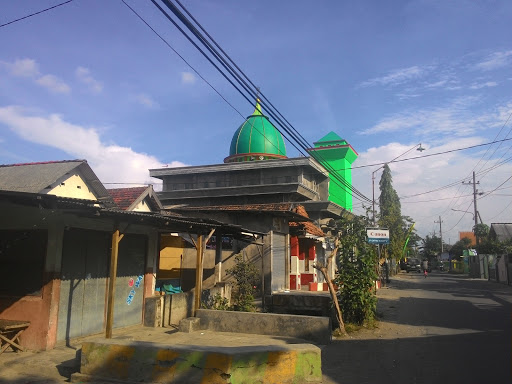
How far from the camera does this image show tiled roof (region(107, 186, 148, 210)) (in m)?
14.7

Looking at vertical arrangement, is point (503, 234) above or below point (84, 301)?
above

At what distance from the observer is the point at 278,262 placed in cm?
1758

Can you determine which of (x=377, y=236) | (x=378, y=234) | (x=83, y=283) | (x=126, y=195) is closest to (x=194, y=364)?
(x=83, y=283)

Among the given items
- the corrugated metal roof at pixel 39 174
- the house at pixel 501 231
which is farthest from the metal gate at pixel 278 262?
the house at pixel 501 231

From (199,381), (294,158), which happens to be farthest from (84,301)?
(294,158)

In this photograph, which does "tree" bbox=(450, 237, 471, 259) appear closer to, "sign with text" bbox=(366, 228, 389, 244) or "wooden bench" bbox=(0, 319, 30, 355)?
"sign with text" bbox=(366, 228, 389, 244)

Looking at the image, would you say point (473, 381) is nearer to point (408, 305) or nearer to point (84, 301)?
point (84, 301)

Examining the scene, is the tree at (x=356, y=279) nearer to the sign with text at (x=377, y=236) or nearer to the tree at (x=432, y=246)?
the sign with text at (x=377, y=236)

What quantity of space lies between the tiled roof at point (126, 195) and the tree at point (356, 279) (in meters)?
Result: 7.74

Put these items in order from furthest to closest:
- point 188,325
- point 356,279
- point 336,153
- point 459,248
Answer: point 459,248, point 336,153, point 356,279, point 188,325

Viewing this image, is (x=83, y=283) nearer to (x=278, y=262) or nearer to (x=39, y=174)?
(x=39, y=174)

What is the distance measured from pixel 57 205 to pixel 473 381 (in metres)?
7.66

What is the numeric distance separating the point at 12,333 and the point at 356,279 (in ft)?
28.6

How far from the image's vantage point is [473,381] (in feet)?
21.4
